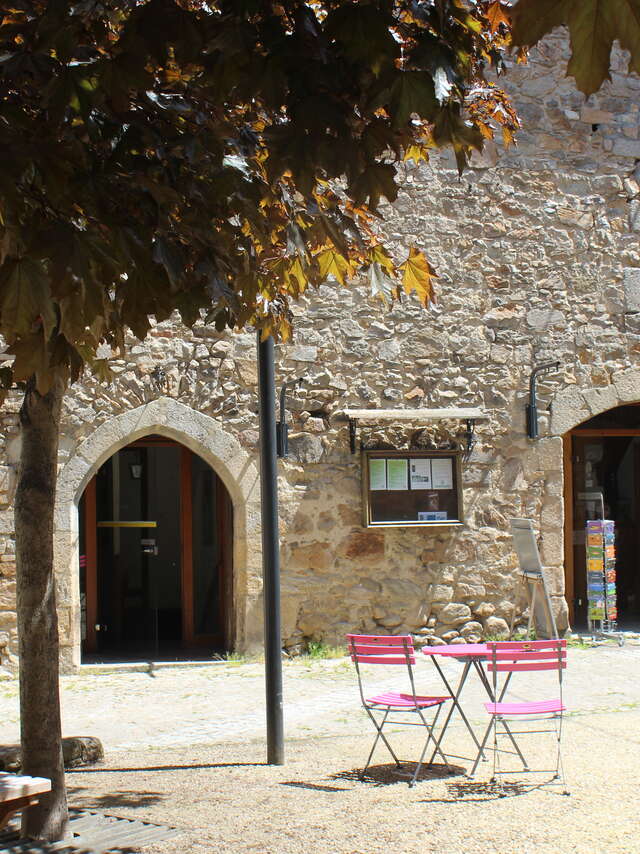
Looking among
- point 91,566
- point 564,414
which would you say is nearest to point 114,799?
point 91,566

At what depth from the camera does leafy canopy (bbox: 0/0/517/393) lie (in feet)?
9.37

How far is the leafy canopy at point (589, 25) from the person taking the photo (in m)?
1.90

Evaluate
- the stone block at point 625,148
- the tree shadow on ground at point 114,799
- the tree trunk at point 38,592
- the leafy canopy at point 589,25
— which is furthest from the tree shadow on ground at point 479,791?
the stone block at point 625,148

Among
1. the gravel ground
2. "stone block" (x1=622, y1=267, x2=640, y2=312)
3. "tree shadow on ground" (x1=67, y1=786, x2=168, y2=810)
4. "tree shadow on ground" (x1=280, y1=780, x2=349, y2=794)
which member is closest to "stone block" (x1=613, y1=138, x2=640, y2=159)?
"stone block" (x1=622, y1=267, x2=640, y2=312)

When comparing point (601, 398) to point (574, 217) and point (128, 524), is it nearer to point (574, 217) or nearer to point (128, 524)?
point (574, 217)

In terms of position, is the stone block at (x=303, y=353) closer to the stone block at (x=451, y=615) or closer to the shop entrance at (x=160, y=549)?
the shop entrance at (x=160, y=549)

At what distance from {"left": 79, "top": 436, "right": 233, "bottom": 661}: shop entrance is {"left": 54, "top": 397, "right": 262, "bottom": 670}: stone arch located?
2.24 feet

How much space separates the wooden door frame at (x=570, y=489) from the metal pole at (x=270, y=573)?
17.1 feet

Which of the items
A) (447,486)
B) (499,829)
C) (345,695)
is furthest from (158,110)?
(447,486)

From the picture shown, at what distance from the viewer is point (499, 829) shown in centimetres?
418

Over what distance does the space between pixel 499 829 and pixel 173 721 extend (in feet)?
10.0

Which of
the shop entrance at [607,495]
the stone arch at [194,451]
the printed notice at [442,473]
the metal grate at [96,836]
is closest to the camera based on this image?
the metal grate at [96,836]

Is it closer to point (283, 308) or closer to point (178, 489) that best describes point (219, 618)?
point (178, 489)

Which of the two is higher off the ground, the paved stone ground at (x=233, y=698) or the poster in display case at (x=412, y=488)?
the poster in display case at (x=412, y=488)
